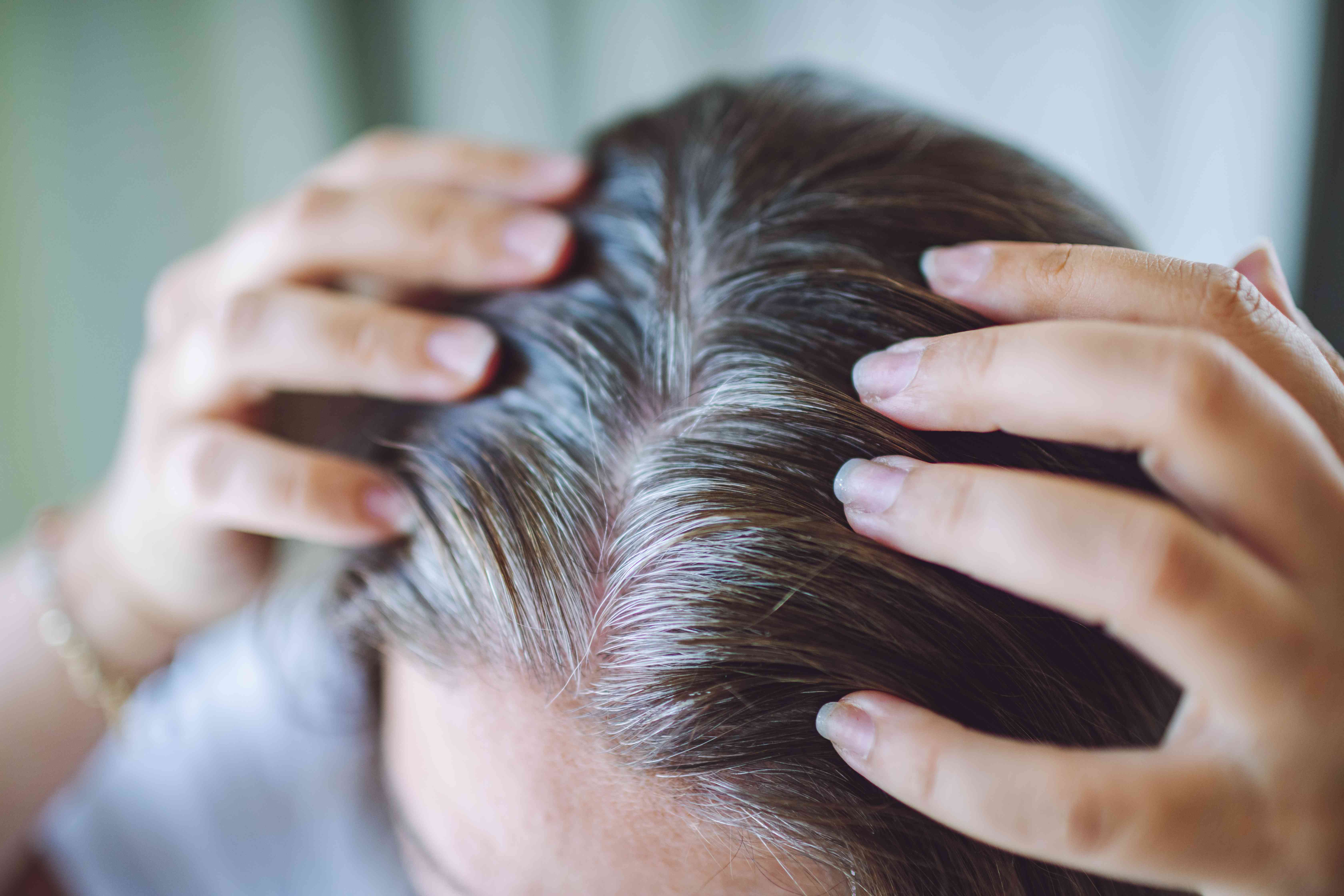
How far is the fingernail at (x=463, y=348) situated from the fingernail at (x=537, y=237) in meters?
0.07

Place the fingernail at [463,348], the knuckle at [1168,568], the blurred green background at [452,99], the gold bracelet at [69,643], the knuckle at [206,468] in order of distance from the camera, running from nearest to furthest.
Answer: the knuckle at [1168,568]
the fingernail at [463,348]
the knuckle at [206,468]
the gold bracelet at [69,643]
the blurred green background at [452,99]

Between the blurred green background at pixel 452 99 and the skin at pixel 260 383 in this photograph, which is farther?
the blurred green background at pixel 452 99

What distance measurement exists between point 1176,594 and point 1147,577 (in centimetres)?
1

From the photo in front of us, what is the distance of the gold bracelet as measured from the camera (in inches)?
38.2

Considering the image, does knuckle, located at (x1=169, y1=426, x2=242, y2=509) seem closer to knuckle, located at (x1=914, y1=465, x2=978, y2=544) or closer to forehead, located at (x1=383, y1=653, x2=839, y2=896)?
forehead, located at (x1=383, y1=653, x2=839, y2=896)

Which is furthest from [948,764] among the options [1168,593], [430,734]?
[430,734]

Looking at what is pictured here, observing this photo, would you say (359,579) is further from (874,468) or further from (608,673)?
(874,468)

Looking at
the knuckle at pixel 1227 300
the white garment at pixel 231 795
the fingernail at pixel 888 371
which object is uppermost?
the knuckle at pixel 1227 300

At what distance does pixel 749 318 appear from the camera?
51 cm

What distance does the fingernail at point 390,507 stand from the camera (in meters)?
0.59

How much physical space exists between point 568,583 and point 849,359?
0.23 m

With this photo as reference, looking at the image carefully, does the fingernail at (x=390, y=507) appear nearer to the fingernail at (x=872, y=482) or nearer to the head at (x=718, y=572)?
the head at (x=718, y=572)

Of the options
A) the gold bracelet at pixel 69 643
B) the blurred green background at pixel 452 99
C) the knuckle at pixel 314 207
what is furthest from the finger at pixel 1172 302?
the gold bracelet at pixel 69 643

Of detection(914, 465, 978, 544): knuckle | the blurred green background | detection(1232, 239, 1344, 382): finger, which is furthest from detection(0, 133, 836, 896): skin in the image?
the blurred green background
